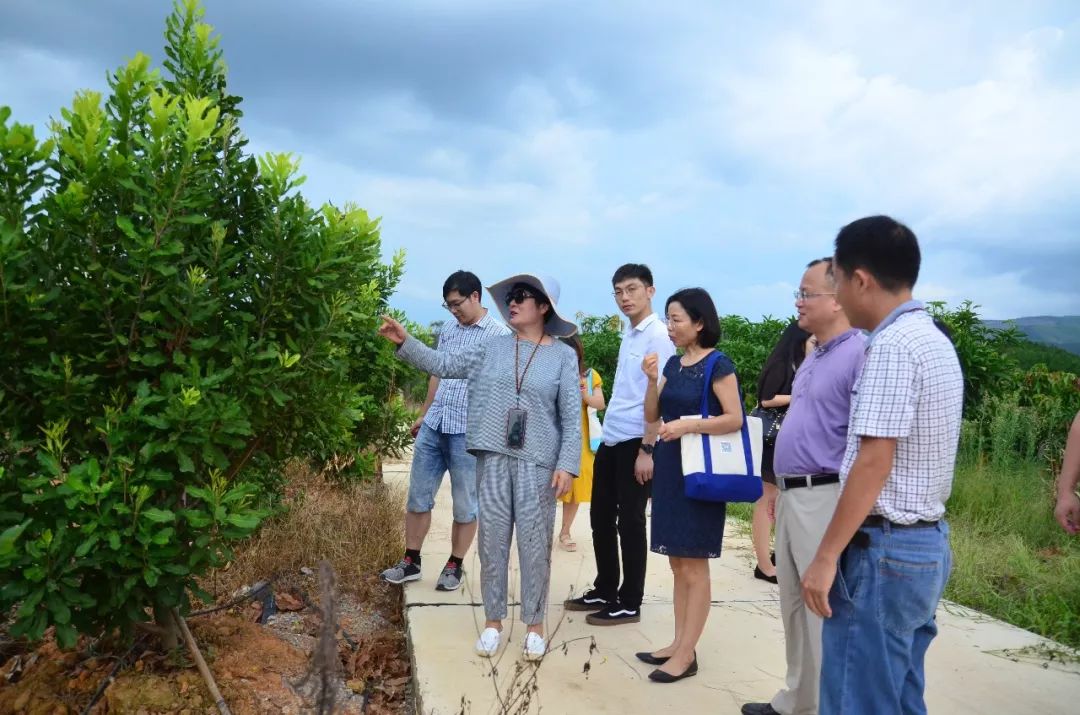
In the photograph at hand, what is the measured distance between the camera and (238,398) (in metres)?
3.42

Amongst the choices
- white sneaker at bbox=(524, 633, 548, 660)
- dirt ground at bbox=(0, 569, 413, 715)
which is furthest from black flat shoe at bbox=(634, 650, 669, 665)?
dirt ground at bbox=(0, 569, 413, 715)

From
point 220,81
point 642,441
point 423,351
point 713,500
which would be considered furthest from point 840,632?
point 220,81

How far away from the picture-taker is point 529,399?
4.36 meters

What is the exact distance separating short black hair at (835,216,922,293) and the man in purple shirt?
0.63 meters

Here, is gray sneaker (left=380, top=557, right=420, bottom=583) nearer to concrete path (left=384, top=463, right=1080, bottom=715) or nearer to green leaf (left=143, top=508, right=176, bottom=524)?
concrete path (left=384, top=463, right=1080, bottom=715)

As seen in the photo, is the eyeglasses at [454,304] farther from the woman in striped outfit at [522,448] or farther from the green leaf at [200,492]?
the green leaf at [200,492]

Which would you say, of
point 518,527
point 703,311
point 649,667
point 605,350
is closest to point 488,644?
point 518,527

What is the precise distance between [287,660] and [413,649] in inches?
24.6

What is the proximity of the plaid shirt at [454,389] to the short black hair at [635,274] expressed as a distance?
89cm

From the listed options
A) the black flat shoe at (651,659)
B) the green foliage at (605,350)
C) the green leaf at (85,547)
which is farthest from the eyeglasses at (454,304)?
the green foliage at (605,350)

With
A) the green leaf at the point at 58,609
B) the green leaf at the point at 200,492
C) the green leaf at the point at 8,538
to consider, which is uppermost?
the green leaf at the point at 200,492

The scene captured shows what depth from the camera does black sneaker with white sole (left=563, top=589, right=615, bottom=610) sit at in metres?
5.14

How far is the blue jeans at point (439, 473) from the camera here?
5.57 meters

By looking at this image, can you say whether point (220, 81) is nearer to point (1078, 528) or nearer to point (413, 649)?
point (413, 649)
